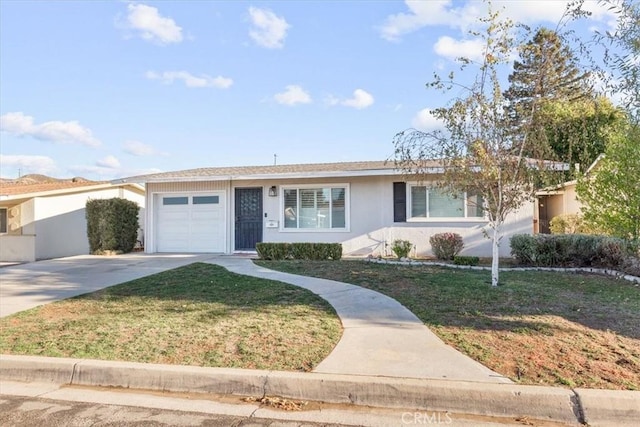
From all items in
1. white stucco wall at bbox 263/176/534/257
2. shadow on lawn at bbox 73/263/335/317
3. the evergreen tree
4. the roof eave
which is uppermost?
the evergreen tree

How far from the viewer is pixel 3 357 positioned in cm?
468

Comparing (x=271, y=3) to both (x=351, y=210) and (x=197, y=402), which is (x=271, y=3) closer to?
(x=351, y=210)

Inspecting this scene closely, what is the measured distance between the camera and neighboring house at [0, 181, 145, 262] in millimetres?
15109

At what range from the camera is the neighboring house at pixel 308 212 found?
12.9 metres

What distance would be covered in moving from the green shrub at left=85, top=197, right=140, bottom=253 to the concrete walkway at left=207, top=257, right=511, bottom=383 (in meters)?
11.2

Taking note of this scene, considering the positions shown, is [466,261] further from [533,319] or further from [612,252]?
[533,319]

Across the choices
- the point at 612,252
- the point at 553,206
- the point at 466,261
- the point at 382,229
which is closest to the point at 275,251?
the point at 382,229

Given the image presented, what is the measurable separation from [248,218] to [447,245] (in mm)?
6598

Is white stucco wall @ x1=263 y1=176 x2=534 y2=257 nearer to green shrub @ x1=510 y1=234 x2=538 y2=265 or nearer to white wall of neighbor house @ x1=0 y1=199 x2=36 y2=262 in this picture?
green shrub @ x1=510 y1=234 x2=538 y2=265

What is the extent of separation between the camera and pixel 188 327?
18.1 ft

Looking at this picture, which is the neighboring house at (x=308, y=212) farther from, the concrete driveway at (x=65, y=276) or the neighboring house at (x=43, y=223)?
the neighboring house at (x=43, y=223)

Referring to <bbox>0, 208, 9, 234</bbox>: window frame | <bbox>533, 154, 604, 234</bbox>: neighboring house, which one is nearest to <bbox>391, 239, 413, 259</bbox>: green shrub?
<bbox>533, 154, 604, 234</bbox>: neighboring house

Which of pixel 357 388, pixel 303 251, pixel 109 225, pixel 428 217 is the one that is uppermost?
pixel 428 217

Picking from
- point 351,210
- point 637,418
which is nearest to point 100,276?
point 351,210
